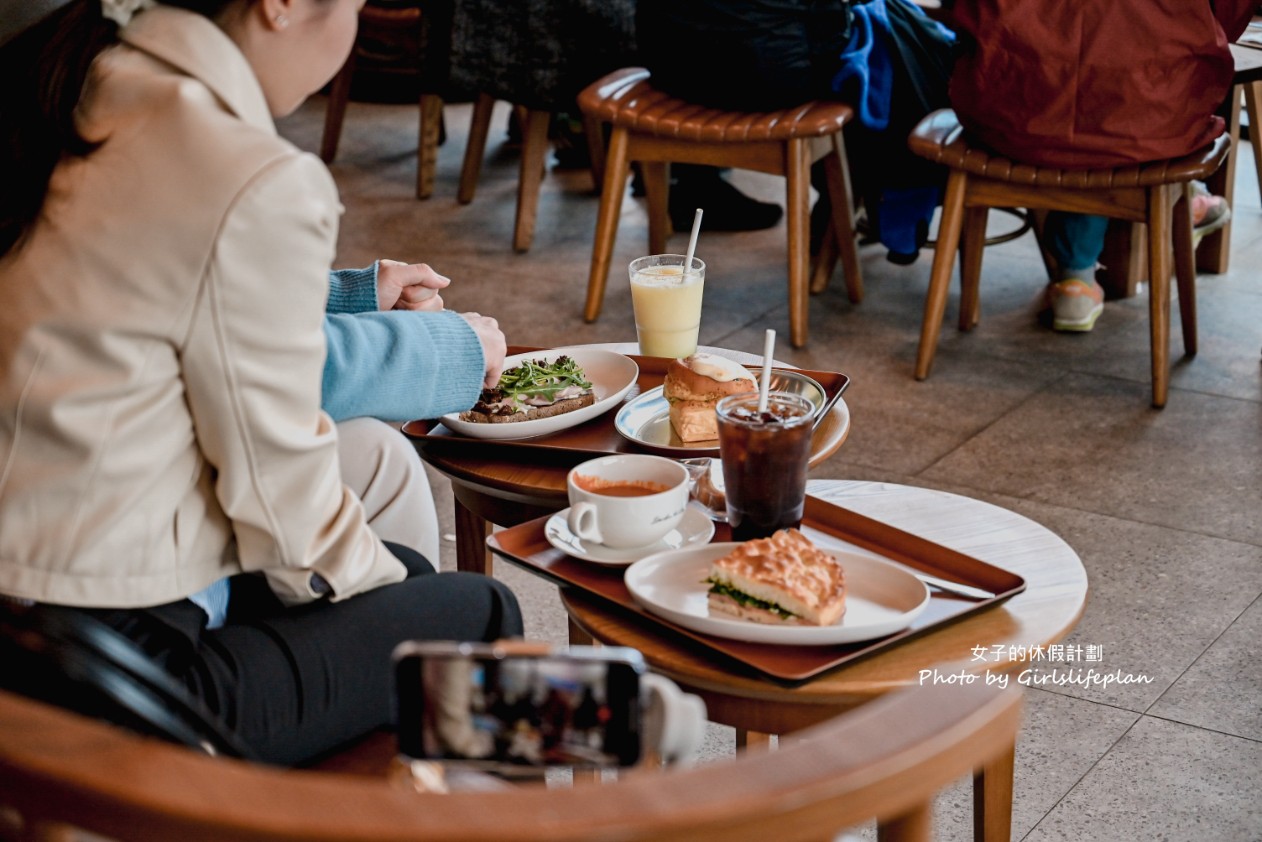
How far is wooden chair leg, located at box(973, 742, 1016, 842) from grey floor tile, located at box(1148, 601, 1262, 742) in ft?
2.30

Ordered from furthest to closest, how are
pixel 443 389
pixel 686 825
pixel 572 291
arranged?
pixel 572 291 < pixel 443 389 < pixel 686 825

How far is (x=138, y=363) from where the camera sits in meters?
1.03

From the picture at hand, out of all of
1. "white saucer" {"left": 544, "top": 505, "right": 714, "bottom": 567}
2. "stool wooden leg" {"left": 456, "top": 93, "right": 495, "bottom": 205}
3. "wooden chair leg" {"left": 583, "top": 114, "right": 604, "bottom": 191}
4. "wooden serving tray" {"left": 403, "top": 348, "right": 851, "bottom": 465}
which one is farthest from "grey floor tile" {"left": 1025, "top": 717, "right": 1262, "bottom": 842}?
"stool wooden leg" {"left": 456, "top": 93, "right": 495, "bottom": 205}

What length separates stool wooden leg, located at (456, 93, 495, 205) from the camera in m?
4.44

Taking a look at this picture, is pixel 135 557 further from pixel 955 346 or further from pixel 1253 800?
pixel 955 346

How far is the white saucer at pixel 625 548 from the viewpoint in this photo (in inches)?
51.1

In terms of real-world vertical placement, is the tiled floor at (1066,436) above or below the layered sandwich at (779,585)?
below

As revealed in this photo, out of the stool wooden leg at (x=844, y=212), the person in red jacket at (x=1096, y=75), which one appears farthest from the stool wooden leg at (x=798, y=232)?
the person in red jacket at (x=1096, y=75)

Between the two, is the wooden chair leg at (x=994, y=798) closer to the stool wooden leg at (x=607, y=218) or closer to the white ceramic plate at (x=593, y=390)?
the white ceramic plate at (x=593, y=390)

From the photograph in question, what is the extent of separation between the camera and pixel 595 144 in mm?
4449

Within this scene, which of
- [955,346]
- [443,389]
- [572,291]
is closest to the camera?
[443,389]

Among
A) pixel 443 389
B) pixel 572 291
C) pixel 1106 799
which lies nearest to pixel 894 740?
pixel 443 389

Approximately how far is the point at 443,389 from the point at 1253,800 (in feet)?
3.74

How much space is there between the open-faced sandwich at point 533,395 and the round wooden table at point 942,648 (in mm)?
408
